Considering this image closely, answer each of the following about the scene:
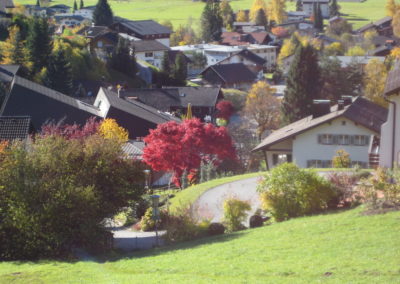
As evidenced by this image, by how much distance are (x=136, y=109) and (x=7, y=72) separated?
12.0m

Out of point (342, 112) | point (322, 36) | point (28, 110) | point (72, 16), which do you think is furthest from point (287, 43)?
point (342, 112)

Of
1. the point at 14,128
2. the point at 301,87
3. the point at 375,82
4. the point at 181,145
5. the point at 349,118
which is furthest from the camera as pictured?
the point at 375,82

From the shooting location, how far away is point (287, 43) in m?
123

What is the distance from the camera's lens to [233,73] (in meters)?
96.2

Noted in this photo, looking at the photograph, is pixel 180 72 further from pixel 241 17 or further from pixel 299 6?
pixel 299 6

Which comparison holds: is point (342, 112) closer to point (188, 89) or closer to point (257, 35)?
point (188, 89)

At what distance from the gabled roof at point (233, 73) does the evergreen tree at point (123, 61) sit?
1491cm

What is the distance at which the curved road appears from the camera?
83.0 feet

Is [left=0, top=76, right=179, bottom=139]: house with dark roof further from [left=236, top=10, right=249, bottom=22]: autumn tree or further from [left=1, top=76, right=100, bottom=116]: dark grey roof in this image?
[left=236, top=10, right=249, bottom=22]: autumn tree

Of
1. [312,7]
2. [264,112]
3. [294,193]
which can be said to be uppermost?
[312,7]

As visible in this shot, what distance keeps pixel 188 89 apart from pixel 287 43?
54.3 meters

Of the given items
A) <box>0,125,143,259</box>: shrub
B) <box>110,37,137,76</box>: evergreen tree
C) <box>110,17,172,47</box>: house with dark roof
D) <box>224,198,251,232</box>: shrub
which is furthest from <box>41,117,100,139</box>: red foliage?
<box>110,17,172,47</box>: house with dark roof

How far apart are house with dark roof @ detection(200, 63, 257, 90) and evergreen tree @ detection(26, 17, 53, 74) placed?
29569 millimetres

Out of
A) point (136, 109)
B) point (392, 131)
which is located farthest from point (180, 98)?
point (392, 131)
